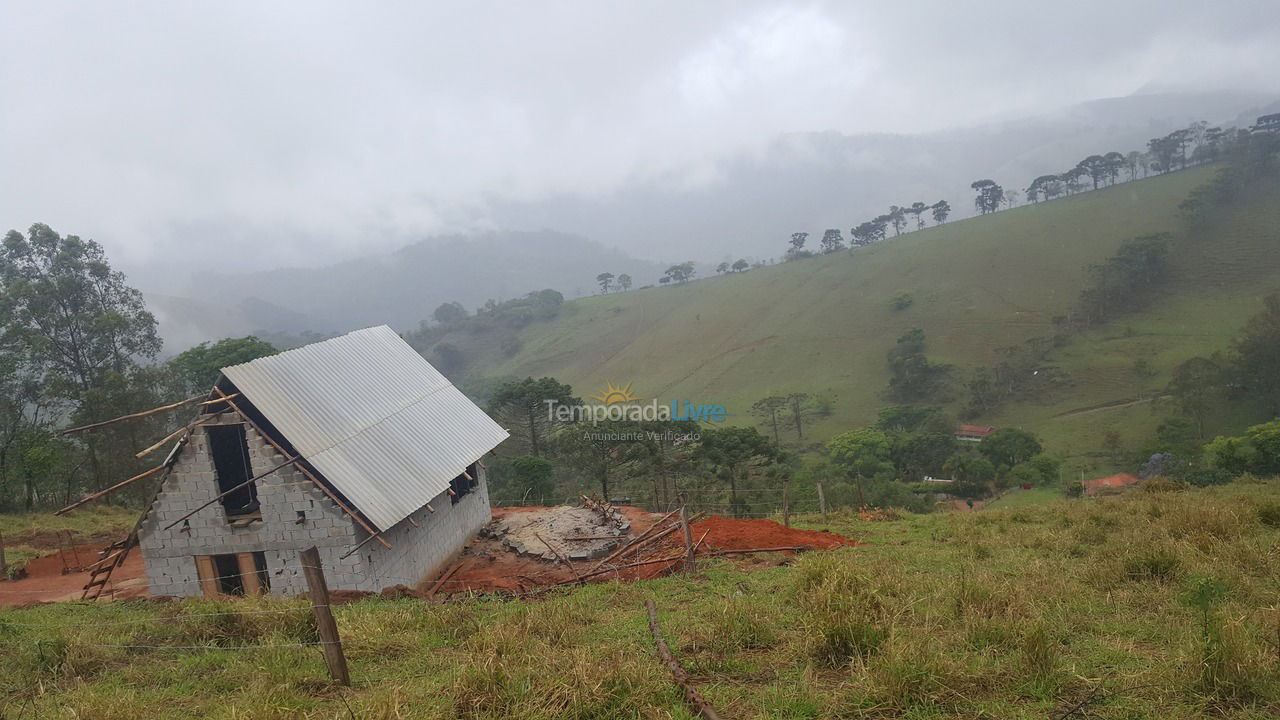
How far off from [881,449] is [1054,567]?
37.8m

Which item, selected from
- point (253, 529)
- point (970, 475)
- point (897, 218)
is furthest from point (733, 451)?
point (897, 218)

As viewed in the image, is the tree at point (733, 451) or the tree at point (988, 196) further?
the tree at point (988, 196)

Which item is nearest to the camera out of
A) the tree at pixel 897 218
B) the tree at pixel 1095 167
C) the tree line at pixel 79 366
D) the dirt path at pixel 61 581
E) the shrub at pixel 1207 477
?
the dirt path at pixel 61 581

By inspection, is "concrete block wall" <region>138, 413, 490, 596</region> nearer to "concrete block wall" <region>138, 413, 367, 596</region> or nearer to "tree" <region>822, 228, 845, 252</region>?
"concrete block wall" <region>138, 413, 367, 596</region>

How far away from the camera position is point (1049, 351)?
60844 millimetres

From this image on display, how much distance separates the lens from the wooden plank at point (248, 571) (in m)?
13.6

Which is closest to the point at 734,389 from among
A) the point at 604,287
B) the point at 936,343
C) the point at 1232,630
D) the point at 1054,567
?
the point at 936,343

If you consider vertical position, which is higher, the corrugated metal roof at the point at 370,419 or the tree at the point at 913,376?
the corrugated metal roof at the point at 370,419

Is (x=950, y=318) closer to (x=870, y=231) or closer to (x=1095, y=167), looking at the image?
(x=870, y=231)

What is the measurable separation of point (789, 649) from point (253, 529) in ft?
39.7

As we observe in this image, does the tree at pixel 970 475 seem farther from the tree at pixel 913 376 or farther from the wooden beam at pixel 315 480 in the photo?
the wooden beam at pixel 315 480

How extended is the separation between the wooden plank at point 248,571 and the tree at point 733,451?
1826 cm

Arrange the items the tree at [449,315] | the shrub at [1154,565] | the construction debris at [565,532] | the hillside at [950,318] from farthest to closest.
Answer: the tree at [449,315]
the hillside at [950,318]
the construction debris at [565,532]
the shrub at [1154,565]

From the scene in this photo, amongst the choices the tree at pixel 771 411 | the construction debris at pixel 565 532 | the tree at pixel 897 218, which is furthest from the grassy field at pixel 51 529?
the tree at pixel 897 218
